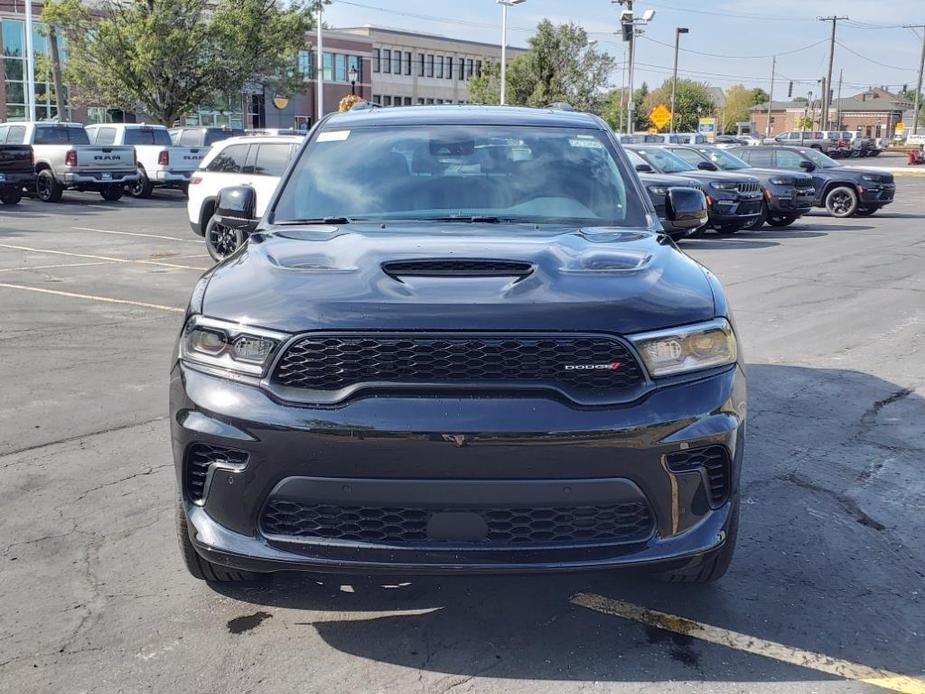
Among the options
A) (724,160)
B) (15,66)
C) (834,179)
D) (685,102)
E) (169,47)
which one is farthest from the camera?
(685,102)

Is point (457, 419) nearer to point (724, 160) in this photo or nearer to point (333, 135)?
point (333, 135)

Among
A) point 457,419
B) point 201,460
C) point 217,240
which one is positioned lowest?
point 217,240

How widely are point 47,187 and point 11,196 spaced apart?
195 centimetres

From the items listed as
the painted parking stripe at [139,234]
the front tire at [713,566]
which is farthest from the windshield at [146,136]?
the front tire at [713,566]

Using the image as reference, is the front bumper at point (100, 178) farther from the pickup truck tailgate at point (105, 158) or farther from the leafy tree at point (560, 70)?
the leafy tree at point (560, 70)

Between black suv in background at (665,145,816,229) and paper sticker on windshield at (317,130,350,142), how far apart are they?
16.3 metres

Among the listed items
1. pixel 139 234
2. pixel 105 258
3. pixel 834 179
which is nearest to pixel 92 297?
pixel 105 258

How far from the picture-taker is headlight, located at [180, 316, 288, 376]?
122 inches

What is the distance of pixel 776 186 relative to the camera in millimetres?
20500

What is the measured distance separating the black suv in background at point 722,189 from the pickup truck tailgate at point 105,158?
13.8 m

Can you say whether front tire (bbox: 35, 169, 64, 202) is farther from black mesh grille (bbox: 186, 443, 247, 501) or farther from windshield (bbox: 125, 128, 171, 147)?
→ black mesh grille (bbox: 186, 443, 247, 501)

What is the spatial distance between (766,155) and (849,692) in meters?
21.3

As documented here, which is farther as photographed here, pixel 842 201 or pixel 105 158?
pixel 105 158

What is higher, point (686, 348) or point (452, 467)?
point (686, 348)
